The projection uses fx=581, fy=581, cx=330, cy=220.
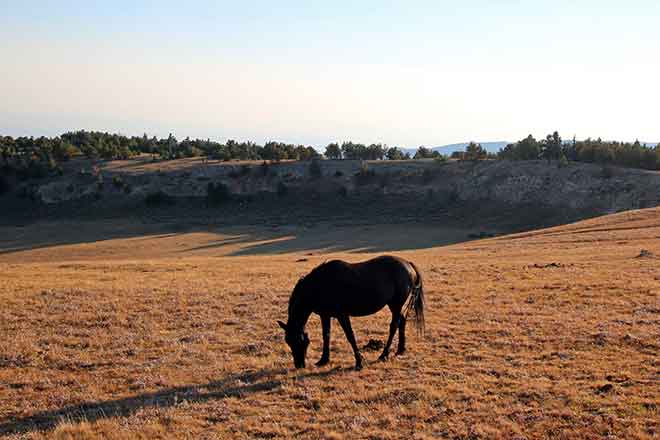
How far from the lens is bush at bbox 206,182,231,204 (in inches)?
3310

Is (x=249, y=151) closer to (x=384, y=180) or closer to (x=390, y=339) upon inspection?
(x=384, y=180)

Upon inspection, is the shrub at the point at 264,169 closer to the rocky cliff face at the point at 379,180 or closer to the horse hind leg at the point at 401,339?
the rocky cliff face at the point at 379,180

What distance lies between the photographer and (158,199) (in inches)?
3268

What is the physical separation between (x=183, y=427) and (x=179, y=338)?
630cm

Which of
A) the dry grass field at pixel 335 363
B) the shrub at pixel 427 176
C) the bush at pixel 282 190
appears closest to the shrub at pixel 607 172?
the shrub at pixel 427 176

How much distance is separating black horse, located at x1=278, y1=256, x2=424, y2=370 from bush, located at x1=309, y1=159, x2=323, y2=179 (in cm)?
7463

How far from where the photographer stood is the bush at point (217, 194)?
8406 cm

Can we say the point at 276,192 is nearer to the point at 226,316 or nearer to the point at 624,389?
the point at 226,316

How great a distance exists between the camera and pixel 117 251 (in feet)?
186

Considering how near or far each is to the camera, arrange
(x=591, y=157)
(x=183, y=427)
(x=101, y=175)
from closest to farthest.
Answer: (x=183, y=427) → (x=591, y=157) → (x=101, y=175)

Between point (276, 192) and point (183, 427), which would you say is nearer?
point (183, 427)

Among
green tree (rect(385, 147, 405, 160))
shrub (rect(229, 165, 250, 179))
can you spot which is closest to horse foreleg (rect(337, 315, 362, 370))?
shrub (rect(229, 165, 250, 179))

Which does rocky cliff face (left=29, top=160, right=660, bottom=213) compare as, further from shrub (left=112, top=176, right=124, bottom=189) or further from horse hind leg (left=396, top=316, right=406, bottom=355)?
horse hind leg (left=396, top=316, right=406, bottom=355)

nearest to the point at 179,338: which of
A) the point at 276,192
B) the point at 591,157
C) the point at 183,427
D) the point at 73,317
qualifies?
the point at 73,317
